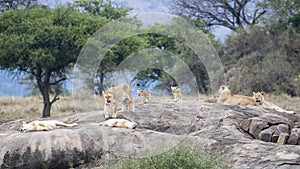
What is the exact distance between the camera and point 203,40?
2291 cm

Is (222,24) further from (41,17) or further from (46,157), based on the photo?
(46,157)

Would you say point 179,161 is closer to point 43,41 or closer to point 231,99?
point 231,99

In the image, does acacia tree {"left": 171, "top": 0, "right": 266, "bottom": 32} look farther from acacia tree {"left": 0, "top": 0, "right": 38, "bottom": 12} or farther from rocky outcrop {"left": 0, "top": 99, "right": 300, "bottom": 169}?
rocky outcrop {"left": 0, "top": 99, "right": 300, "bottom": 169}

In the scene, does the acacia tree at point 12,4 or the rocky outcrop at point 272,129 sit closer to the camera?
the rocky outcrop at point 272,129

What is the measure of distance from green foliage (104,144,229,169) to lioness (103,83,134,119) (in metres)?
3.57

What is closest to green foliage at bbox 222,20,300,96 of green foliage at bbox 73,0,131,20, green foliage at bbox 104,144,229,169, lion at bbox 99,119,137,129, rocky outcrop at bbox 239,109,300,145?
green foliage at bbox 73,0,131,20

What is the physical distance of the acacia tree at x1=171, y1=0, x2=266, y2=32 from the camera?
136 feet

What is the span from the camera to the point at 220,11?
42.0 meters

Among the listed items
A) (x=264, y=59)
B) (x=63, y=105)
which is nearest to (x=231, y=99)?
(x=63, y=105)

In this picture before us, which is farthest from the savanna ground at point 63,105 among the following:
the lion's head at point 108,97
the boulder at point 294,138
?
the boulder at point 294,138

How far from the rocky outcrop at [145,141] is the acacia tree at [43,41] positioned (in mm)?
11027

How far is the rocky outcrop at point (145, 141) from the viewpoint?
12.1 metres

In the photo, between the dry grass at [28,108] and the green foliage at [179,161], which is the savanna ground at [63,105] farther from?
the green foliage at [179,161]

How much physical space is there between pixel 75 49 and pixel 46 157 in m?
15.2
